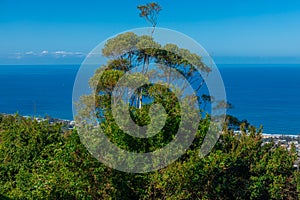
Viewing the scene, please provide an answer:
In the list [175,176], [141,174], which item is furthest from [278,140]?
[175,176]

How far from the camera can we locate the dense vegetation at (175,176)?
22.7 ft

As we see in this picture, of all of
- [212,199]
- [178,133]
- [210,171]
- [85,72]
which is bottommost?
[212,199]

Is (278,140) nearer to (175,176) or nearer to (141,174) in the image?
(141,174)

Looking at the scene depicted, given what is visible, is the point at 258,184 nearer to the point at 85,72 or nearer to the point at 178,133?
the point at 178,133

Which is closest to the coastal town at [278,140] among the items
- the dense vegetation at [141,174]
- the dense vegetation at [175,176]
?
the dense vegetation at [141,174]

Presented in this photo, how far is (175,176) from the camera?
665 cm

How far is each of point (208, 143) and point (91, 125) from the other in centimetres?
222

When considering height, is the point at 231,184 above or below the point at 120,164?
below

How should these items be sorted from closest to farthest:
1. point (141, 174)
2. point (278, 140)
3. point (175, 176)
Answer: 1. point (175, 176)
2. point (141, 174)
3. point (278, 140)

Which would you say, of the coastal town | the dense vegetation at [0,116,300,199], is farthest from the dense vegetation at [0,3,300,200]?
the coastal town

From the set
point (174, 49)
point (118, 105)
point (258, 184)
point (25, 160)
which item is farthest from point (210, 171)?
point (174, 49)

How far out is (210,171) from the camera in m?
7.10

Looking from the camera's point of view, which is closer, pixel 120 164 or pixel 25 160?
pixel 120 164

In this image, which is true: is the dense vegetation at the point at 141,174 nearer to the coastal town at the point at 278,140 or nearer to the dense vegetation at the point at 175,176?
the dense vegetation at the point at 175,176
